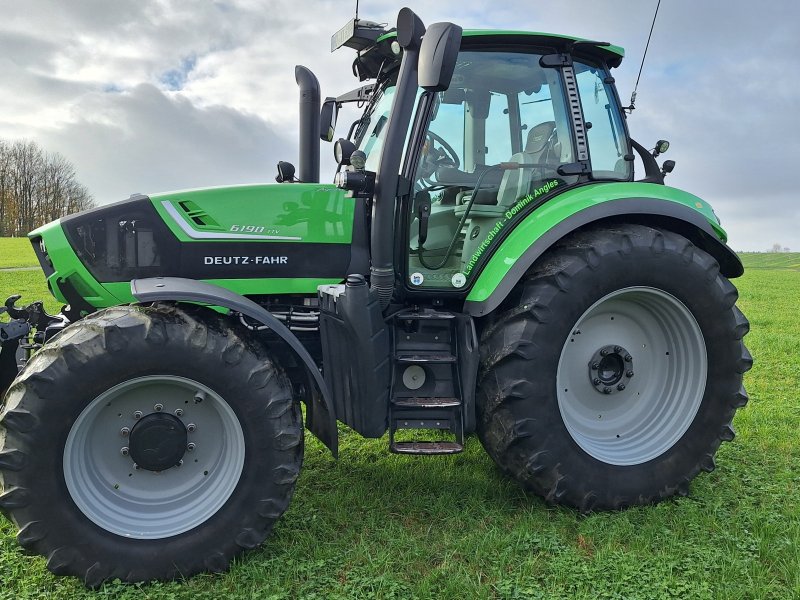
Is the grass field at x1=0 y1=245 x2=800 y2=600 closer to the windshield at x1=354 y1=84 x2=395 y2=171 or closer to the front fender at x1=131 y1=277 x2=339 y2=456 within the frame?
the front fender at x1=131 y1=277 x2=339 y2=456

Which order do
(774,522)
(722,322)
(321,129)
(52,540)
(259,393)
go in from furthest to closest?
(321,129) → (722,322) → (774,522) → (259,393) → (52,540)

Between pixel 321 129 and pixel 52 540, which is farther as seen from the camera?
pixel 321 129

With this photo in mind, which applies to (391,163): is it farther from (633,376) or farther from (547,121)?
(633,376)

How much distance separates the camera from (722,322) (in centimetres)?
371

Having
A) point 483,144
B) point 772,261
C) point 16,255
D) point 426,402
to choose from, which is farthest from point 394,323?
point 772,261

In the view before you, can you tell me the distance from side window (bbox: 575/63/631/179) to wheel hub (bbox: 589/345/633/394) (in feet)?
3.66

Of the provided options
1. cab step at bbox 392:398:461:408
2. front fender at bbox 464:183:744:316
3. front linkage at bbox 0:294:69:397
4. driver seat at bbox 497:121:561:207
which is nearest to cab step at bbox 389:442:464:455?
cab step at bbox 392:398:461:408

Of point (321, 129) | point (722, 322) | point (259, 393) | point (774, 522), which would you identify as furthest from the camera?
point (321, 129)

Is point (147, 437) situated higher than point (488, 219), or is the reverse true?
point (488, 219)

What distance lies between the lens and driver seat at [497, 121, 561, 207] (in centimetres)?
371

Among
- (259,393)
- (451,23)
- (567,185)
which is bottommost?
(259,393)

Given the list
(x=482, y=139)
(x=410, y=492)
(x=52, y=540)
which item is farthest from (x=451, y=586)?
(x=482, y=139)

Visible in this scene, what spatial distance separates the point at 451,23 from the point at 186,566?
9.41ft

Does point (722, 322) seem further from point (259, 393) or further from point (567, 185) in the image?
point (259, 393)
